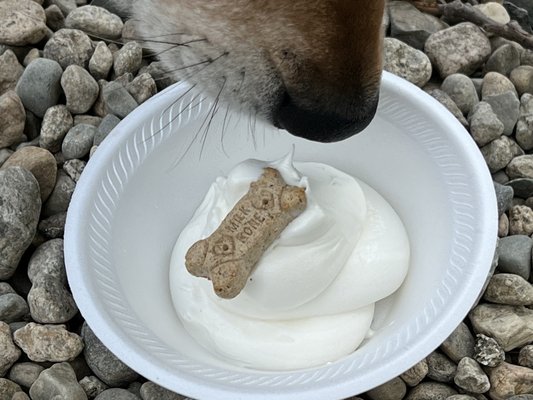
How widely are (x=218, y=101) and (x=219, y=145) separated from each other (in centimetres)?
56

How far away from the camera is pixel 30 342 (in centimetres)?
165

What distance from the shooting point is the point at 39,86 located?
2.07 m

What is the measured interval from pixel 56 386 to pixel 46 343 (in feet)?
0.40

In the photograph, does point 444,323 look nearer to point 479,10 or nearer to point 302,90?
point 302,90

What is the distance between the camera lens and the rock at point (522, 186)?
78.2 inches

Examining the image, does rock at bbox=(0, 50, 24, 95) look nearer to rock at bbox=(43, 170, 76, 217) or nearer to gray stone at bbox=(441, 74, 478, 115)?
rock at bbox=(43, 170, 76, 217)

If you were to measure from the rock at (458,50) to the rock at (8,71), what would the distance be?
50.2 inches

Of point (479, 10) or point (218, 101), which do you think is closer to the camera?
point (218, 101)

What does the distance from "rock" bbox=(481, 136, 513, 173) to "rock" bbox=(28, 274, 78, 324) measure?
1.20 m

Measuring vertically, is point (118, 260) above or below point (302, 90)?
below

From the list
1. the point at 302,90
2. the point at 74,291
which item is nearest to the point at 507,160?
the point at 302,90

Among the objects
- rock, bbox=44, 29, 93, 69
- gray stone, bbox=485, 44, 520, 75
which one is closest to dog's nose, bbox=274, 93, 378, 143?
rock, bbox=44, 29, 93, 69

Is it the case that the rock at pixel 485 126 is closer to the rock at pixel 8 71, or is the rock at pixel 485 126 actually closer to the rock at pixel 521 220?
the rock at pixel 521 220

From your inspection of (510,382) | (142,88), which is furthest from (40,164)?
(510,382)
